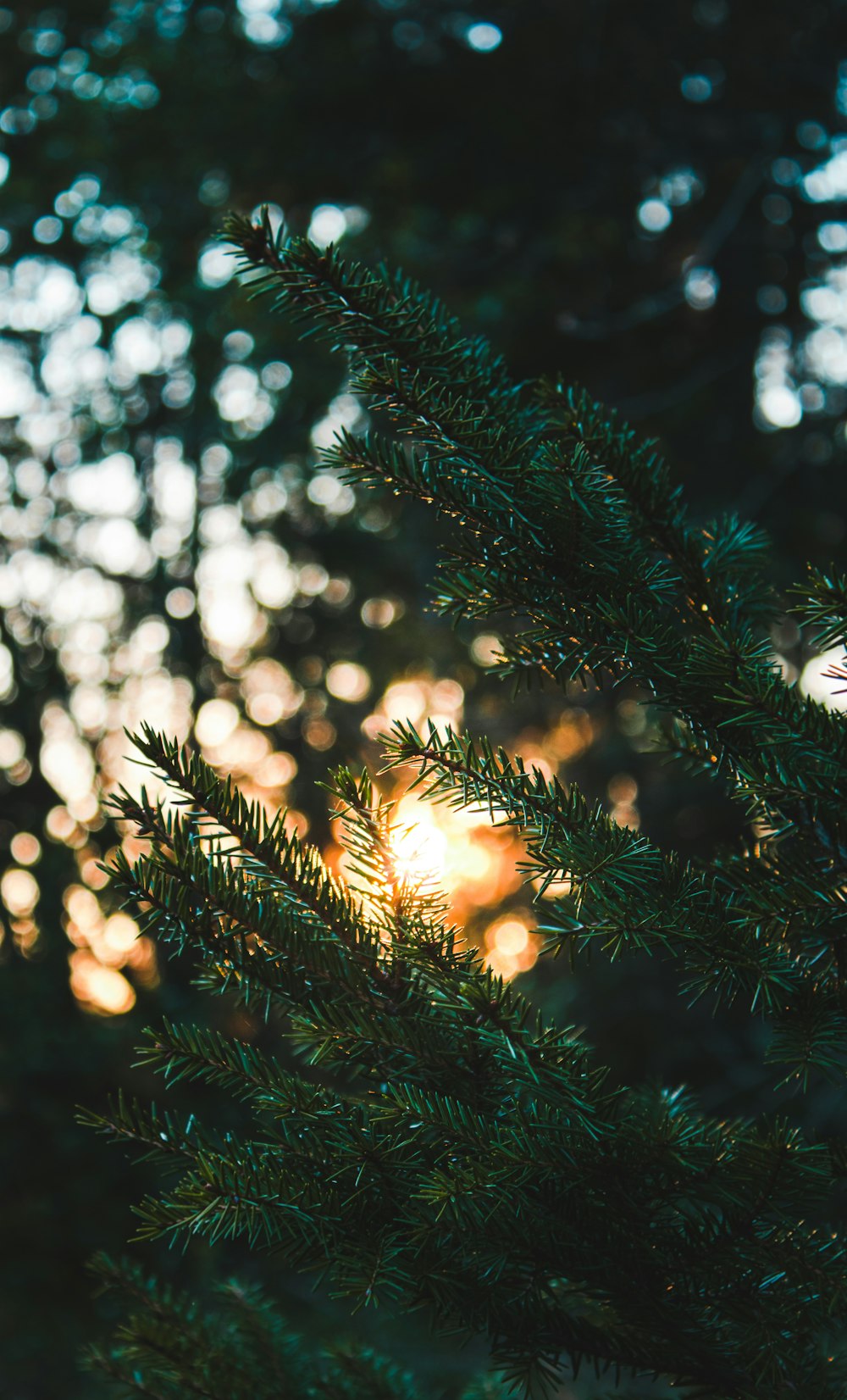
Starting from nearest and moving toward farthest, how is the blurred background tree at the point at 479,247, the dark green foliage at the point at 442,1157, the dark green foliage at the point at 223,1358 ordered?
the dark green foliage at the point at 442,1157
the dark green foliage at the point at 223,1358
the blurred background tree at the point at 479,247

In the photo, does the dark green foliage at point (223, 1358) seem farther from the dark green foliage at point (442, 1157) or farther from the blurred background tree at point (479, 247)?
the blurred background tree at point (479, 247)

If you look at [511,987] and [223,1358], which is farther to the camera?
[223,1358]

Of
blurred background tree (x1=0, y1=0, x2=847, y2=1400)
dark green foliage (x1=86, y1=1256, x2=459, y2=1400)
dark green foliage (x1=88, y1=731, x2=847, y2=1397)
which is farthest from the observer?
blurred background tree (x1=0, y1=0, x2=847, y2=1400)

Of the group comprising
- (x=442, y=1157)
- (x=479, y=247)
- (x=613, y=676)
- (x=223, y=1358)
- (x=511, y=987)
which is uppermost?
(x=479, y=247)

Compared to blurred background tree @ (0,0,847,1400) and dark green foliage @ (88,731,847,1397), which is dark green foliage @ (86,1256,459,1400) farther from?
blurred background tree @ (0,0,847,1400)

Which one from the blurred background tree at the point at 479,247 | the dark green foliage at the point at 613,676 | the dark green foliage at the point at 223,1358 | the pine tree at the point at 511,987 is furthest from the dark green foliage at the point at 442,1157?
the blurred background tree at the point at 479,247

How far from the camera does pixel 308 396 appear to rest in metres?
6.16

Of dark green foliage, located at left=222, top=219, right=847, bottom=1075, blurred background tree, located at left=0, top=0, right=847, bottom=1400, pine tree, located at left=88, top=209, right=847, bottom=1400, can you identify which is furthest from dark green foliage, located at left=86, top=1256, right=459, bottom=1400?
blurred background tree, located at left=0, top=0, right=847, bottom=1400

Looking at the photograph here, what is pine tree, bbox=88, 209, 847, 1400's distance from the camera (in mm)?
840

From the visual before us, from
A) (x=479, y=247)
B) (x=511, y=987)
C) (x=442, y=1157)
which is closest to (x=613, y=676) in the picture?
(x=511, y=987)

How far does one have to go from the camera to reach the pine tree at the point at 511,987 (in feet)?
2.76

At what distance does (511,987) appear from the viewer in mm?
916

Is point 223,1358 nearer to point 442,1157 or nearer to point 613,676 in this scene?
point 442,1157

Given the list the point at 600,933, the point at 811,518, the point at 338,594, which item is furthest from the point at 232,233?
the point at 338,594
